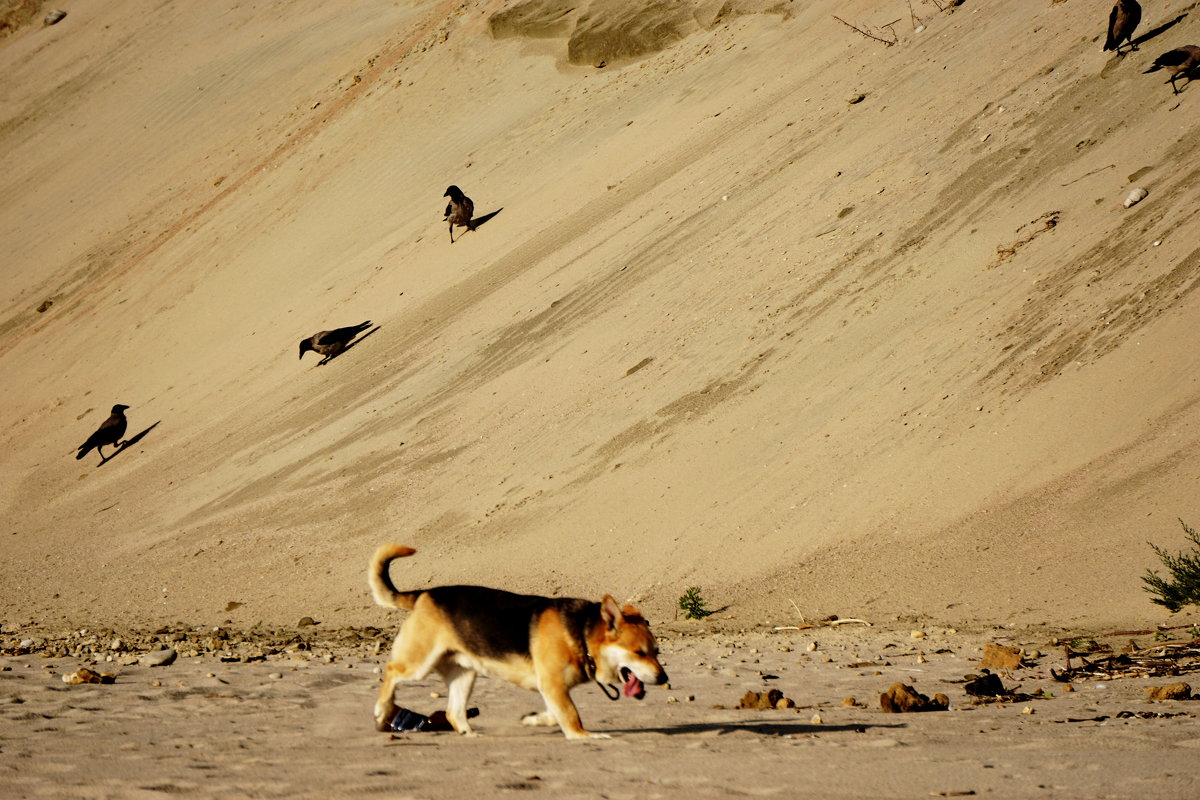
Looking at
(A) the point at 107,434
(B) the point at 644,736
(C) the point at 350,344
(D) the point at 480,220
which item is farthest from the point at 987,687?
(D) the point at 480,220

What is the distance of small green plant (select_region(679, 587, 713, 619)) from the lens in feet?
28.6

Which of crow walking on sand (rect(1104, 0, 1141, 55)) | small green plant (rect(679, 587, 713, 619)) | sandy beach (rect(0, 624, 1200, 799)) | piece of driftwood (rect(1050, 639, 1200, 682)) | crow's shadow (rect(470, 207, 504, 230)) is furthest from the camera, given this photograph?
crow's shadow (rect(470, 207, 504, 230))

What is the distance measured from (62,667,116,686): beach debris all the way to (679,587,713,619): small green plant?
161 inches

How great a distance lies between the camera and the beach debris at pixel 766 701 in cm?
586

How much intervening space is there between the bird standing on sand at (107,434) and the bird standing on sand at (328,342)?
297 cm

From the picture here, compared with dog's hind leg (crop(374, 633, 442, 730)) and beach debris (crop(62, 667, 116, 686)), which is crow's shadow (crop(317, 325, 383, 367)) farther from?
dog's hind leg (crop(374, 633, 442, 730))

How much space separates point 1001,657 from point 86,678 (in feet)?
17.4

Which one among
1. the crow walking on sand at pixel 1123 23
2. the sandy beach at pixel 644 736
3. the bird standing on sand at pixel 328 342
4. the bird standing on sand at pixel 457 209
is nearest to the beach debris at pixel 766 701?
the sandy beach at pixel 644 736

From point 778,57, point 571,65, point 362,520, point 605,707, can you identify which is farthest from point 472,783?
point 571,65

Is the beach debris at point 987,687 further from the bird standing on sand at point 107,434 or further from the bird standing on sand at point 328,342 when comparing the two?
the bird standing on sand at point 107,434

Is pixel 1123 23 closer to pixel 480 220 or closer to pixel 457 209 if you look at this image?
pixel 457 209

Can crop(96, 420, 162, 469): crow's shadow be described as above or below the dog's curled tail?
below

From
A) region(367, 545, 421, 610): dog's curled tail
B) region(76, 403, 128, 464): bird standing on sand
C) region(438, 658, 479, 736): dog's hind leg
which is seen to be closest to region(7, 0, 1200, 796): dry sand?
region(438, 658, 479, 736): dog's hind leg

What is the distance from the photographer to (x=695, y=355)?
41.3ft
